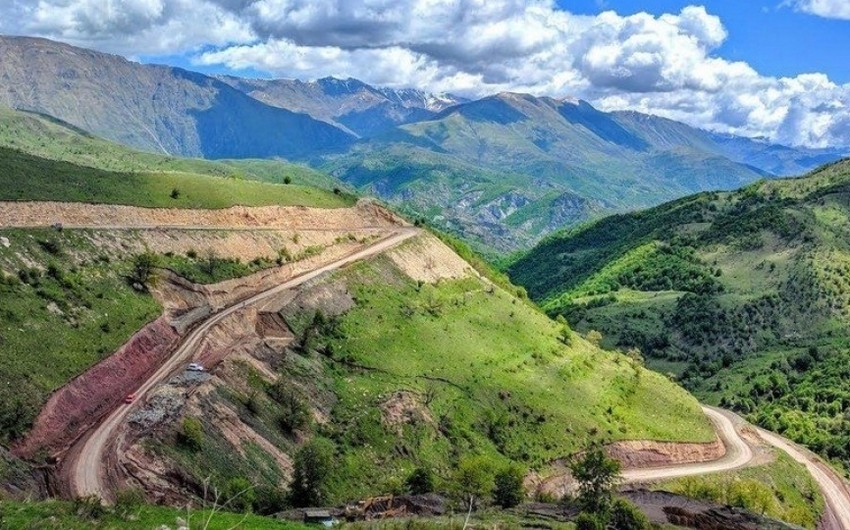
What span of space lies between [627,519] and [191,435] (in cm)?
4170

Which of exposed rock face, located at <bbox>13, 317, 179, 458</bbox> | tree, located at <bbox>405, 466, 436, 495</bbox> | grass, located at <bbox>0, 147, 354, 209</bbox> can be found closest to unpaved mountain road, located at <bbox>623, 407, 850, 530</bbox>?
tree, located at <bbox>405, 466, 436, 495</bbox>

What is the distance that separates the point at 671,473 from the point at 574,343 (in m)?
36.2

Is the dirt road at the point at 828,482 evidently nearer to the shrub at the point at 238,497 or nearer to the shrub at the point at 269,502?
the shrub at the point at 269,502

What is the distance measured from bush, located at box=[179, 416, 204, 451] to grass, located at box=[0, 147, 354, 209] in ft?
156

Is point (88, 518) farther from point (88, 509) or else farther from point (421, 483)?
point (421, 483)

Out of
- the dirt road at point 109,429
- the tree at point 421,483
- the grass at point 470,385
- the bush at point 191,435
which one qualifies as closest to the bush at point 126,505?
the dirt road at point 109,429

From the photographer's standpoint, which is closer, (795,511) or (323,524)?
(323,524)

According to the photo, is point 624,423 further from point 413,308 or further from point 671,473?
point 413,308

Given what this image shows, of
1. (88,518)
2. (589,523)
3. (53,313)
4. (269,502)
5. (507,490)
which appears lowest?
(507,490)

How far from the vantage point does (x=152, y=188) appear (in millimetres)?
124438

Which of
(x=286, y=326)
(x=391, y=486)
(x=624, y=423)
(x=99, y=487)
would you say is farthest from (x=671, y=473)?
(x=99, y=487)

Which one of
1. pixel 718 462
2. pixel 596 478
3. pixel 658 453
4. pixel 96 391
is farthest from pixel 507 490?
pixel 718 462

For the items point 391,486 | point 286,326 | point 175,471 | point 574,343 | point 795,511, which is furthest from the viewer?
point 574,343

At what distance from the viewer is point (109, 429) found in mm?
64062
